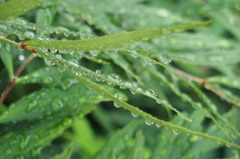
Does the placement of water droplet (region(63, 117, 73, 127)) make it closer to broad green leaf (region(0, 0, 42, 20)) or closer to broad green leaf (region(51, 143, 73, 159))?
broad green leaf (region(51, 143, 73, 159))

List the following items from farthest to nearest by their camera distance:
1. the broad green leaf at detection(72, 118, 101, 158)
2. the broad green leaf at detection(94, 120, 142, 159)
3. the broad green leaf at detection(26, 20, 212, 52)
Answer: the broad green leaf at detection(72, 118, 101, 158), the broad green leaf at detection(94, 120, 142, 159), the broad green leaf at detection(26, 20, 212, 52)

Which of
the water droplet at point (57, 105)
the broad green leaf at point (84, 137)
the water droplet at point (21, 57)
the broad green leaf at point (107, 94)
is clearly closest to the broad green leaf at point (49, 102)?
the water droplet at point (57, 105)

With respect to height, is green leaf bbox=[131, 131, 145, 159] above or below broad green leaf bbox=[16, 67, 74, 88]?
below

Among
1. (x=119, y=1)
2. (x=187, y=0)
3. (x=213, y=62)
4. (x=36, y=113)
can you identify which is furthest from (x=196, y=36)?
(x=36, y=113)

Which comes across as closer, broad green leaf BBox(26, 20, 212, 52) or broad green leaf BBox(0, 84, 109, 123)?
broad green leaf BBox(26, 20, 212, 52)

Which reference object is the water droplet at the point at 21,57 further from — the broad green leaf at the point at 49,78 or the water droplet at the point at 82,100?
the water droplet at the point at 82,100

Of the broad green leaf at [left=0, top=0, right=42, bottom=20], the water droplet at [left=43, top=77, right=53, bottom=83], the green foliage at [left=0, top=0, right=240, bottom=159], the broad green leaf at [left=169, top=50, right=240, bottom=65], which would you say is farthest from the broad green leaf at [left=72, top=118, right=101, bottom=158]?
the broad green leaf at [left=0, top=0, right=42, bottom=20]

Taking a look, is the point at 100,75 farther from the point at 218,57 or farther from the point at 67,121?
the point at 218,57

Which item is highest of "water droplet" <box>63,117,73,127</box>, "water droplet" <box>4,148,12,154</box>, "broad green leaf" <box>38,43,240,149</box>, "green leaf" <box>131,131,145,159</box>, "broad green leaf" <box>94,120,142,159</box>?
"broad green leaf" <box>38,43,240,149</box>
